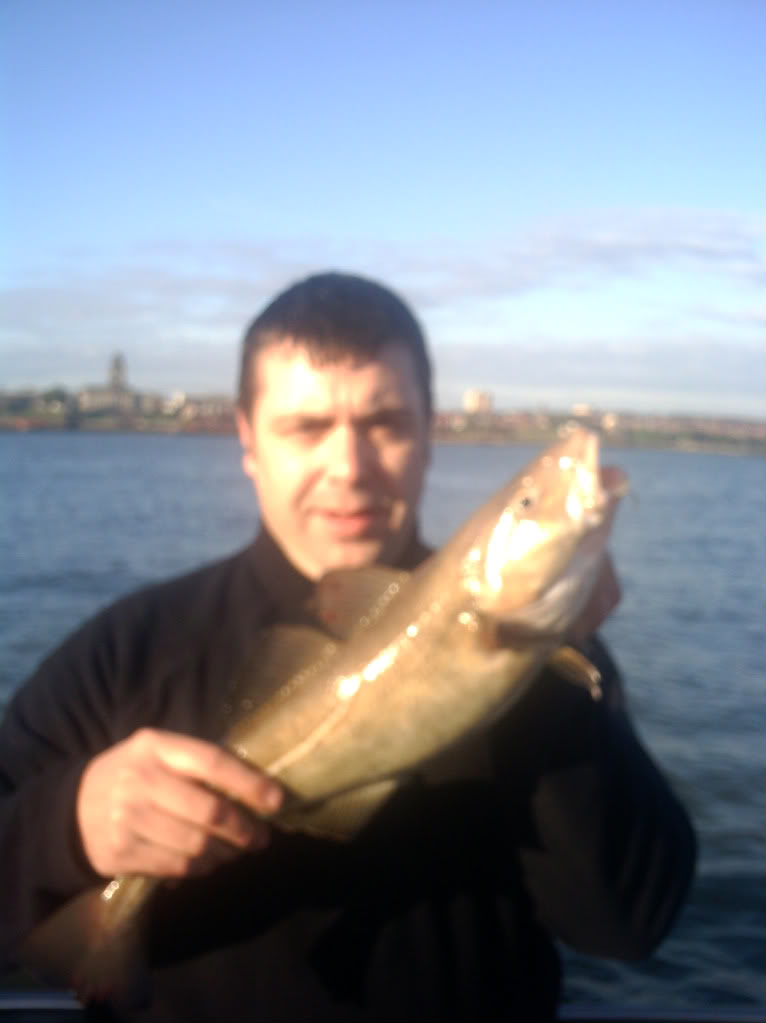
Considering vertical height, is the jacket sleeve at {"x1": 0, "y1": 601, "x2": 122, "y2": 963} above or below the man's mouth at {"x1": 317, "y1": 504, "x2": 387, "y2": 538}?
below

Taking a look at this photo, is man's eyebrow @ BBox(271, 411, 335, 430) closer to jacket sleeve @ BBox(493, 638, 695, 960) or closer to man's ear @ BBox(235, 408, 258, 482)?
man's ear @ BBox(235, 408, 258, 482)

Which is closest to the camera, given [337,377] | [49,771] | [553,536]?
[553,536]

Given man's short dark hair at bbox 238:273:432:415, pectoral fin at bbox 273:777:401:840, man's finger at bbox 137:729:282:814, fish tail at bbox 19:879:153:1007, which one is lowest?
fish tail at bbox 19:879:153:1007

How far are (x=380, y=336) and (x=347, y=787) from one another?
1.47 metres

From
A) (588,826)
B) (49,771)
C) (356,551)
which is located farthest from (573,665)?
(49,771)

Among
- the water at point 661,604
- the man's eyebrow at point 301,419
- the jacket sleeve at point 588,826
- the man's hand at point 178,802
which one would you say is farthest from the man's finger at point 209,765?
the water at point 661,604

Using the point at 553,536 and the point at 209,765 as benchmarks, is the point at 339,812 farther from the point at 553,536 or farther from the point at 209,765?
the point at 553,536

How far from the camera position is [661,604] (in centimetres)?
2145

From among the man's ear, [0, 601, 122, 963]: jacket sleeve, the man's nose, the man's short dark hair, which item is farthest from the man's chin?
[0, 601, 122, 963]: jacket sleeve

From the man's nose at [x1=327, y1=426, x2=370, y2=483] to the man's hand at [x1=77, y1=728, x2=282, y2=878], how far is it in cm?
102

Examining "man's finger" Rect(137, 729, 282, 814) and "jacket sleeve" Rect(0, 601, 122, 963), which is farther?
"jacket sleeve" Rect(0, 601, 122, 963)

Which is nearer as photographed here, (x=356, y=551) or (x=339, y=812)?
(x=339, y=812)

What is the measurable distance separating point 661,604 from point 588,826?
63.0 feet

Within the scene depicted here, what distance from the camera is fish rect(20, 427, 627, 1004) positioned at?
246 centimetres
